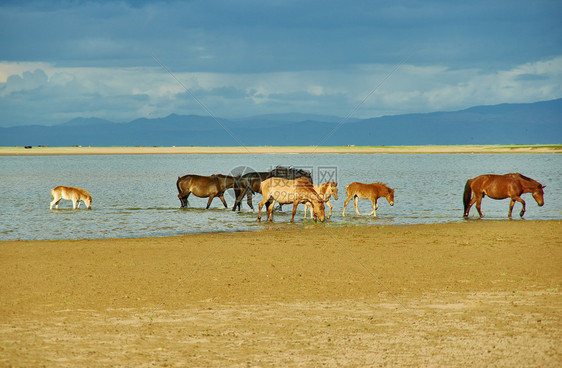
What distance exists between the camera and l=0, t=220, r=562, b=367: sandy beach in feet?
22.5

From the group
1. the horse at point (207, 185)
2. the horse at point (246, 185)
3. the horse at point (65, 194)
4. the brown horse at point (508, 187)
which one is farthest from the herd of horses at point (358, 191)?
the horse at point (65, 194)

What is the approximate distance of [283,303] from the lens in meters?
9.16

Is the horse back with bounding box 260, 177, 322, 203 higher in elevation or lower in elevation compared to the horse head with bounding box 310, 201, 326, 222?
higher

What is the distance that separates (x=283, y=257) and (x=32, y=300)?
5413 mm

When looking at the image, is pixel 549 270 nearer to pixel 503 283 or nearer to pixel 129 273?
pixel 503 283

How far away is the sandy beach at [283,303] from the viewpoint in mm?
6844

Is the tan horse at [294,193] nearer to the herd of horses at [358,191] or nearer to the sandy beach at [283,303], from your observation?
the herd of horses at [358,191]

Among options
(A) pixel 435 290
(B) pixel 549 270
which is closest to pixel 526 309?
(A) pixel 435 290

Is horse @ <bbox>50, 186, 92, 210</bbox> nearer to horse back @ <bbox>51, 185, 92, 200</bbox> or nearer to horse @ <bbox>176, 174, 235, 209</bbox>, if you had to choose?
horse back @ <bbox>51, 185, 92, 200</bbox>

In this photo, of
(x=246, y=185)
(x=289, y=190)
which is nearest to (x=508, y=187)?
(x=289, y=190)

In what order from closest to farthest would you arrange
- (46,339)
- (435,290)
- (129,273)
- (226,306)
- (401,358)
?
(401,358) → (46,339) → (226,306) → (435,290) → (129,273)

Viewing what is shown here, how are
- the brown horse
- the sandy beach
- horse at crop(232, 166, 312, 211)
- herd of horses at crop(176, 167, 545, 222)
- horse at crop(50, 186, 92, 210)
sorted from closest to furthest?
the sandy beach, herd of horses at crop(176, 167, 545, 222), the brown horse, horse at crop(50, 186, 92, 210), horse at crop(232, 166, 312, 211)

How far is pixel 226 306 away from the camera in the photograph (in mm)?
8984

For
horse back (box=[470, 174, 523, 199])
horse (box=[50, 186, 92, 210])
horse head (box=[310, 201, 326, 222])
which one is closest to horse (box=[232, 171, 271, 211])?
horse head (box=[310, 201, 326, 222])
